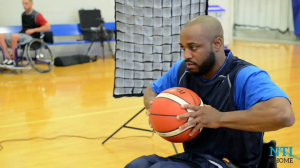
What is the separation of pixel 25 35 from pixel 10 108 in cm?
258

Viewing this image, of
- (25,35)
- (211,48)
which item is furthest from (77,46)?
(211,48)

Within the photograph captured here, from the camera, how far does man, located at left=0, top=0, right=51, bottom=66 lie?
641cm

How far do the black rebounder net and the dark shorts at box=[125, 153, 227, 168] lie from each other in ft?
3.84

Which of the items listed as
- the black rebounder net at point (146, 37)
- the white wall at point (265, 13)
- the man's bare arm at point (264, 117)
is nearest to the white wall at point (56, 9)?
the white wall at point (265, 13)

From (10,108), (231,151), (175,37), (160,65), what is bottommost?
(10,108)

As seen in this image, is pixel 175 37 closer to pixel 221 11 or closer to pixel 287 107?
pixel 287 107

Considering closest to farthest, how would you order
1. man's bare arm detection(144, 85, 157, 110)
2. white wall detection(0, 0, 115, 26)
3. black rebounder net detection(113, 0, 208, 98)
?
man's bare arm detection(144, 85, 157, 110) < black rebounder net detection(113, 0, 208, 98) < white wall detection(0, 0, 115, 26)

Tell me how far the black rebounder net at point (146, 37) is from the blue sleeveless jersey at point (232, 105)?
3.30 ft

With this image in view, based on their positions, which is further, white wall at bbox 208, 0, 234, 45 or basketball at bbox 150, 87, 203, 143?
white wall at bbox 208, 0, 234, 45

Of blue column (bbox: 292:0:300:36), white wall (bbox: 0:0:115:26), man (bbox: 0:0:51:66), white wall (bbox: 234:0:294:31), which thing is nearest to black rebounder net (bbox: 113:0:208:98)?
man (bbox: 0:0:51:66)

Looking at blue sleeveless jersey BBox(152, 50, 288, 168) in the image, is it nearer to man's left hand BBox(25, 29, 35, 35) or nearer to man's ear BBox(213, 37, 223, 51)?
man's ear BBox(213, 37, 223, 51)

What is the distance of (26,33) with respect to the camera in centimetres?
658

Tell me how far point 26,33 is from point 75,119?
137 inches

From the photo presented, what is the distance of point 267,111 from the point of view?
140 centimetres
